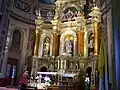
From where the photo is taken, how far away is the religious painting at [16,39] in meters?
18.5

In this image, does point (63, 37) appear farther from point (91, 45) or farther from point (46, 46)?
point (91, 45)

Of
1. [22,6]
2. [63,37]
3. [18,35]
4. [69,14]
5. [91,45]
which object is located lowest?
[91,45]

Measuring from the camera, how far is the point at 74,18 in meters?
18.5

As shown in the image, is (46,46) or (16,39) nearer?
(16,39)

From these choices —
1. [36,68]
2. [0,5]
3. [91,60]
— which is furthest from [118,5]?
[36,68]

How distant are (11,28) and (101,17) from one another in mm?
8867

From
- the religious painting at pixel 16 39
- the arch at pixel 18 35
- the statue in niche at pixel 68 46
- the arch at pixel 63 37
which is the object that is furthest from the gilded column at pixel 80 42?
the religious painting at pixel 16 39

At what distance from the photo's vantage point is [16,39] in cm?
1878

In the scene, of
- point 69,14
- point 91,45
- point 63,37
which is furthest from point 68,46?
point 69,14

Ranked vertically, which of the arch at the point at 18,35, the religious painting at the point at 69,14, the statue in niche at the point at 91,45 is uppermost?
the religious painting at the point at 69,14

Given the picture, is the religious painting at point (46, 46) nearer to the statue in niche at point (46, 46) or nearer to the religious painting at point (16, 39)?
the statue in niche at point (46, 46)

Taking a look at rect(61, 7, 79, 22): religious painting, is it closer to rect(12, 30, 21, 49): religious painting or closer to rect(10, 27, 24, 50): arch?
rect(10, 27, 24, 50): arch

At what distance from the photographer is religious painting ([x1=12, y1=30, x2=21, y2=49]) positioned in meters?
18.5

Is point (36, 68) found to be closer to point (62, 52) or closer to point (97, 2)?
point (62, 52)
